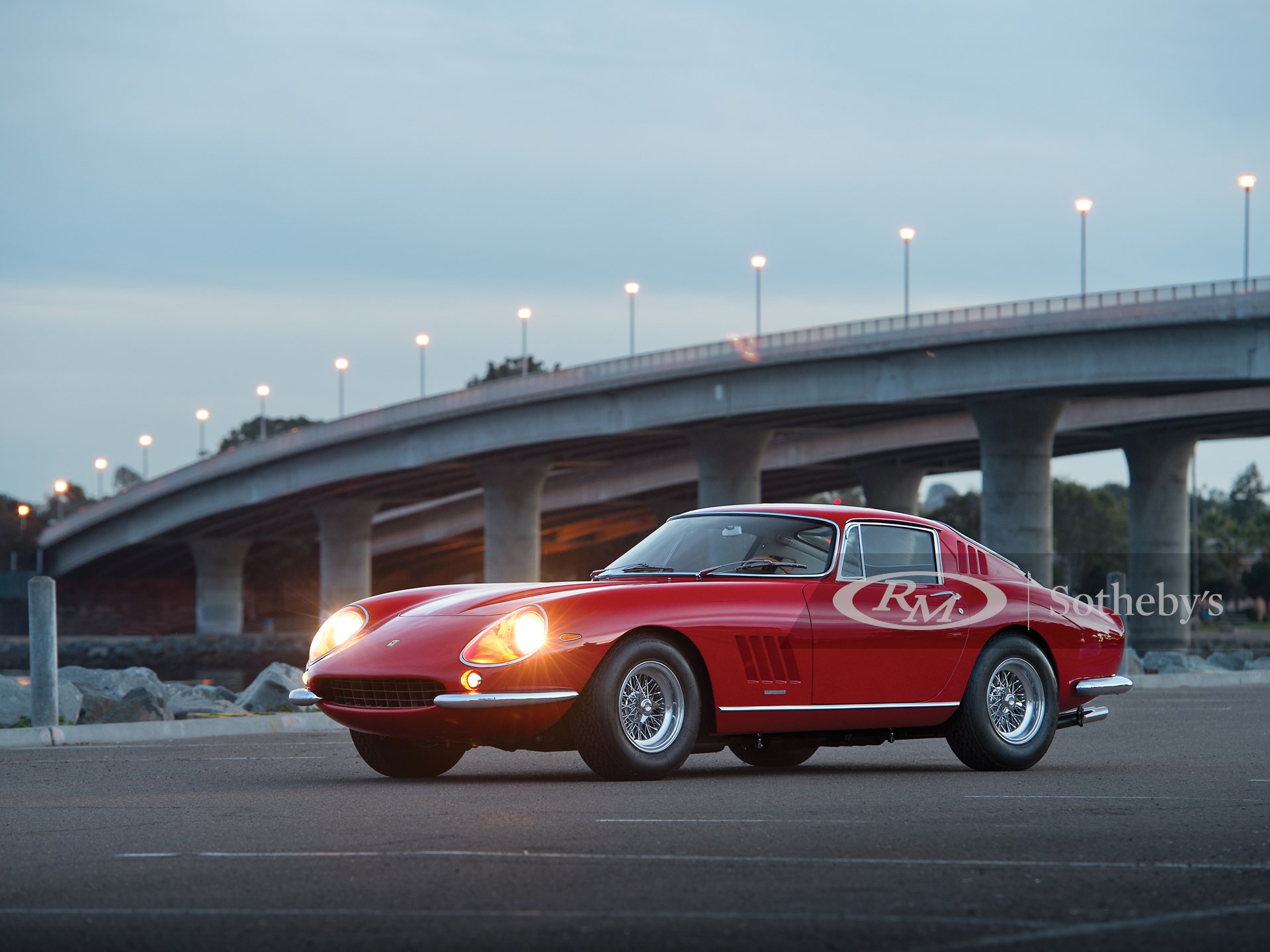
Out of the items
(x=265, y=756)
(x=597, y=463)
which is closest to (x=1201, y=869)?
(x=265, y=756)

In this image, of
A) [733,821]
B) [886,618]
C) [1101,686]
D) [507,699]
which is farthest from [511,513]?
[733,821]

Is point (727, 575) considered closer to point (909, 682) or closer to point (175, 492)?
point (909, 682)

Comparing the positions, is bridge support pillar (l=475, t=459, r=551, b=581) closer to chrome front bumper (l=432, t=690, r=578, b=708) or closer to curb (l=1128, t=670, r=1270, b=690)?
curb (l=1128, t=670, r=1270, b=690)

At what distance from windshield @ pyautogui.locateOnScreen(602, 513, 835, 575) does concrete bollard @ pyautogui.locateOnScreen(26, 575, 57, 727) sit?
575cm

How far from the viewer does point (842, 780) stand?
975 cm

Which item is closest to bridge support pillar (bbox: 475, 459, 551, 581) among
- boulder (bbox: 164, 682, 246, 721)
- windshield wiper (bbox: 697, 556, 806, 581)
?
boulder (bbox: 164, 682, 246, 721)

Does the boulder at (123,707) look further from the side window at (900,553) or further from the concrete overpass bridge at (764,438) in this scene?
the concrete overpass bridge at (764,438)

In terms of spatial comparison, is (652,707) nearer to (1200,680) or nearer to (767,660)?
(767,660)

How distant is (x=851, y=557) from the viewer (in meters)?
10.4

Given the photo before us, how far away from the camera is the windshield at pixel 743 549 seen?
1018 centimetres

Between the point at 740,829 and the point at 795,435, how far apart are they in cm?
6290

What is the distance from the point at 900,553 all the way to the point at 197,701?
1103 centimetres

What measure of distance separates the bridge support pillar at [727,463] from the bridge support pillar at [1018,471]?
32.8 ft

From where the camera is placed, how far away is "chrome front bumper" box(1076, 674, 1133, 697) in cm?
1128
